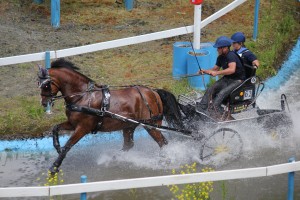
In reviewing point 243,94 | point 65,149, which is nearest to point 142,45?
point 243,94

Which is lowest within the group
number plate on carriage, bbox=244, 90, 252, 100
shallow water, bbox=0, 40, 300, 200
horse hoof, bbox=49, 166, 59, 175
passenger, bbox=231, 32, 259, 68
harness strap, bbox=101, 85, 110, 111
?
shallow water, bbox=0, 40, 300, 200

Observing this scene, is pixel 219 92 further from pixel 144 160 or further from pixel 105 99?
pixel 105 99

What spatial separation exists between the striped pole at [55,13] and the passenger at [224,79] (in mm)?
6303

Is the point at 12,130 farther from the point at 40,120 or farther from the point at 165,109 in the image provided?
the point at 165,109

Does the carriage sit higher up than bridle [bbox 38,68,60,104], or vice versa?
bridle [bbox 38,68,60,104]

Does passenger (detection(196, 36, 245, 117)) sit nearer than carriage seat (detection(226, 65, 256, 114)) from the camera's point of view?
Yes

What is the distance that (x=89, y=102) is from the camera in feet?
31.5

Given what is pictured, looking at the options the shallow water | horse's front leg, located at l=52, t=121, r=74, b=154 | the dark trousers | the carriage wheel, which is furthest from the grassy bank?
the carriage wheel

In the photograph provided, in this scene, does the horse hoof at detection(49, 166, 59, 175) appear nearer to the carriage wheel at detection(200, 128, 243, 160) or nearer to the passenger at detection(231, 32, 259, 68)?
the carriage wheel at detection(200, 128, 243, 160)

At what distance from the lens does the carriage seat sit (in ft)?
33.2

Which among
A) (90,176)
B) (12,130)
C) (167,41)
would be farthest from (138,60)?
(90,176)

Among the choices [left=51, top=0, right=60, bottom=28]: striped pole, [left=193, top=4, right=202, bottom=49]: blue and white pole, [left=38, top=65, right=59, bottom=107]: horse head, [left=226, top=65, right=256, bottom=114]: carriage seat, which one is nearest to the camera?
[left=38, top=65, right=59, bottom=107]: horse head

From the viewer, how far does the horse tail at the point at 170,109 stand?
10109mm

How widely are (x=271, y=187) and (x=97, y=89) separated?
2634 mm
